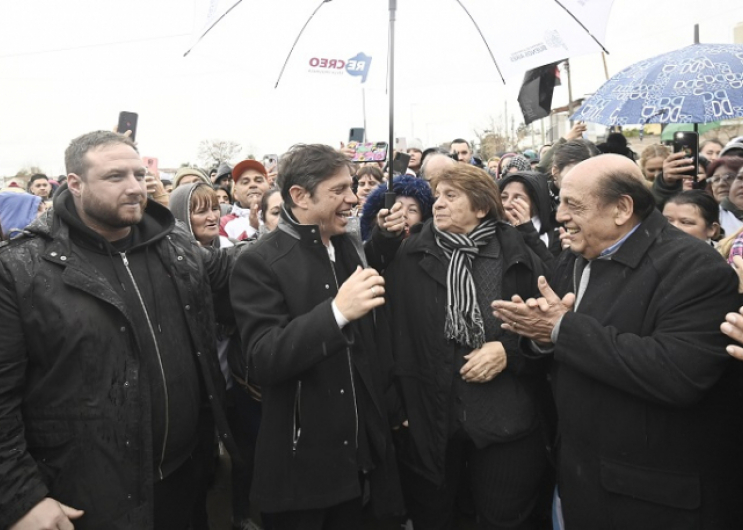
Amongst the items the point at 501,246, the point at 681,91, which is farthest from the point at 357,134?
the point at 501,246

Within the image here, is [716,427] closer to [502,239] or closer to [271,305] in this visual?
[502,239]

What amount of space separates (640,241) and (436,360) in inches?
→ 47.0

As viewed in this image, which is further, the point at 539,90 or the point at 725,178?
the point at 539,90

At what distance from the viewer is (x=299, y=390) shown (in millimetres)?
2449

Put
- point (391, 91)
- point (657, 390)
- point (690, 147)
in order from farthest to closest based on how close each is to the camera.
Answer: point (690, 147) → point (391, 91) → point (657, 390)

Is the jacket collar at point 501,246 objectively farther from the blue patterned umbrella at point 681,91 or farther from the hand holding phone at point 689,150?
the hand holding phone at point 689,150

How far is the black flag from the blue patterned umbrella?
1.97 m

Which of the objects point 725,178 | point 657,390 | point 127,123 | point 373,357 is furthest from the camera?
point 725,178

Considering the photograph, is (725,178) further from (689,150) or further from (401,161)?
(401,161)

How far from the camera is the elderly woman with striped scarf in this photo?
2812 mm

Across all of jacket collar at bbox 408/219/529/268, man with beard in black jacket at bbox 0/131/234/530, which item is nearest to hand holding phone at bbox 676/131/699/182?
jacket collar at bbox 408/219/529/268

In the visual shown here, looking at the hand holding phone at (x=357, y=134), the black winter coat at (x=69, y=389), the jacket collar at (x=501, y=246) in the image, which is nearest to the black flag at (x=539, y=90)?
the hand holding phone at (x=357, y=134)

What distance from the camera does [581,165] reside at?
7.95ft

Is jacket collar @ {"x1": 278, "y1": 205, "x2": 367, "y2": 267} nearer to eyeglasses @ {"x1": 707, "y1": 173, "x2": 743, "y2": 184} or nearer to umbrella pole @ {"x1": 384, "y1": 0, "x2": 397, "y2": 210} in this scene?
umbrella pole @ {"x1": 384, "y1": 0, "x2": 397, "y2": 210}
